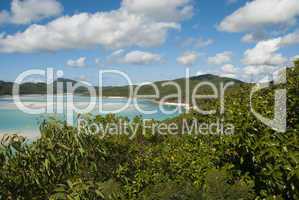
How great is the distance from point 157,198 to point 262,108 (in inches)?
73.0

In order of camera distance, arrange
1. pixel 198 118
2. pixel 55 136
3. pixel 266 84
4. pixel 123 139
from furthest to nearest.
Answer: pixel 198 118, pixel 123 139, pixel 55 136, pixel 266 84

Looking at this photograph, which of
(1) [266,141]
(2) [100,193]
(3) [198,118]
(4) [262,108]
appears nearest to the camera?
(1) [266,141]

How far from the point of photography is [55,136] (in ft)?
27.6

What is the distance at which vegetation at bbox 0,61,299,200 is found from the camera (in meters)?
3.57

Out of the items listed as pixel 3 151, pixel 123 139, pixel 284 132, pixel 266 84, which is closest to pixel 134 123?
pixel 123 139

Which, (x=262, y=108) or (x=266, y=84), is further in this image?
(x=266, y=84)

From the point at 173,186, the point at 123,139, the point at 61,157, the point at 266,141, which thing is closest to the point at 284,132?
the point at 266,141

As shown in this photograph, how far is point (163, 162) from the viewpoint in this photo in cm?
816

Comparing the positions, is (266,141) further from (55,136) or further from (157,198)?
(55,136)

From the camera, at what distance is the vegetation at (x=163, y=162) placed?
3.57 meters

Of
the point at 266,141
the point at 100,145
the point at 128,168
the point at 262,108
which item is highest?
the point at 262,108

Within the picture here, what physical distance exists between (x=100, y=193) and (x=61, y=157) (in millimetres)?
2771

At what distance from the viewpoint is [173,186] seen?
3850 millimetres

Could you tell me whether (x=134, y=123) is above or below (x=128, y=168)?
above
